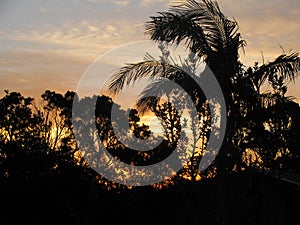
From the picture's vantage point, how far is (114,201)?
16.4 m

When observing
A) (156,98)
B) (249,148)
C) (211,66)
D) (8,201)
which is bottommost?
A: (8,201)

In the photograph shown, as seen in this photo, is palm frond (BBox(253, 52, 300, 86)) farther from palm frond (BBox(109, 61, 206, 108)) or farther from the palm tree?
palm frond (BBox(109, 61, 206, 108))

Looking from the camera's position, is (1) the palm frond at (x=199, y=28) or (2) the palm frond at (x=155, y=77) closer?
(1) the palm frond at (x=199, y=28)

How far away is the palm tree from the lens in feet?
36.8

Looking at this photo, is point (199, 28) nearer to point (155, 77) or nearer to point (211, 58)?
point (211, 58)

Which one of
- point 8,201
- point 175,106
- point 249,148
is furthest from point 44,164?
point 249,148

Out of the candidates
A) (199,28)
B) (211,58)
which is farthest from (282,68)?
(199,28)

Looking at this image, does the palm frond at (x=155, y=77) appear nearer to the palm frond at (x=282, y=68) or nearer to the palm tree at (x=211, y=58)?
the palm tree at (x=211, y=58)

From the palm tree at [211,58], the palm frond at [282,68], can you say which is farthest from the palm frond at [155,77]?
the palm frond at [282,68]

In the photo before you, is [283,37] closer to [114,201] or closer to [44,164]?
[114,201]

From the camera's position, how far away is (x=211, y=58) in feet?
37.9

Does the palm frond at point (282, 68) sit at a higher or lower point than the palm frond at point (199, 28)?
lower

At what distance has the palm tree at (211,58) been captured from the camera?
36.8 feet

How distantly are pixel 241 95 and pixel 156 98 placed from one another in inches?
78.2
